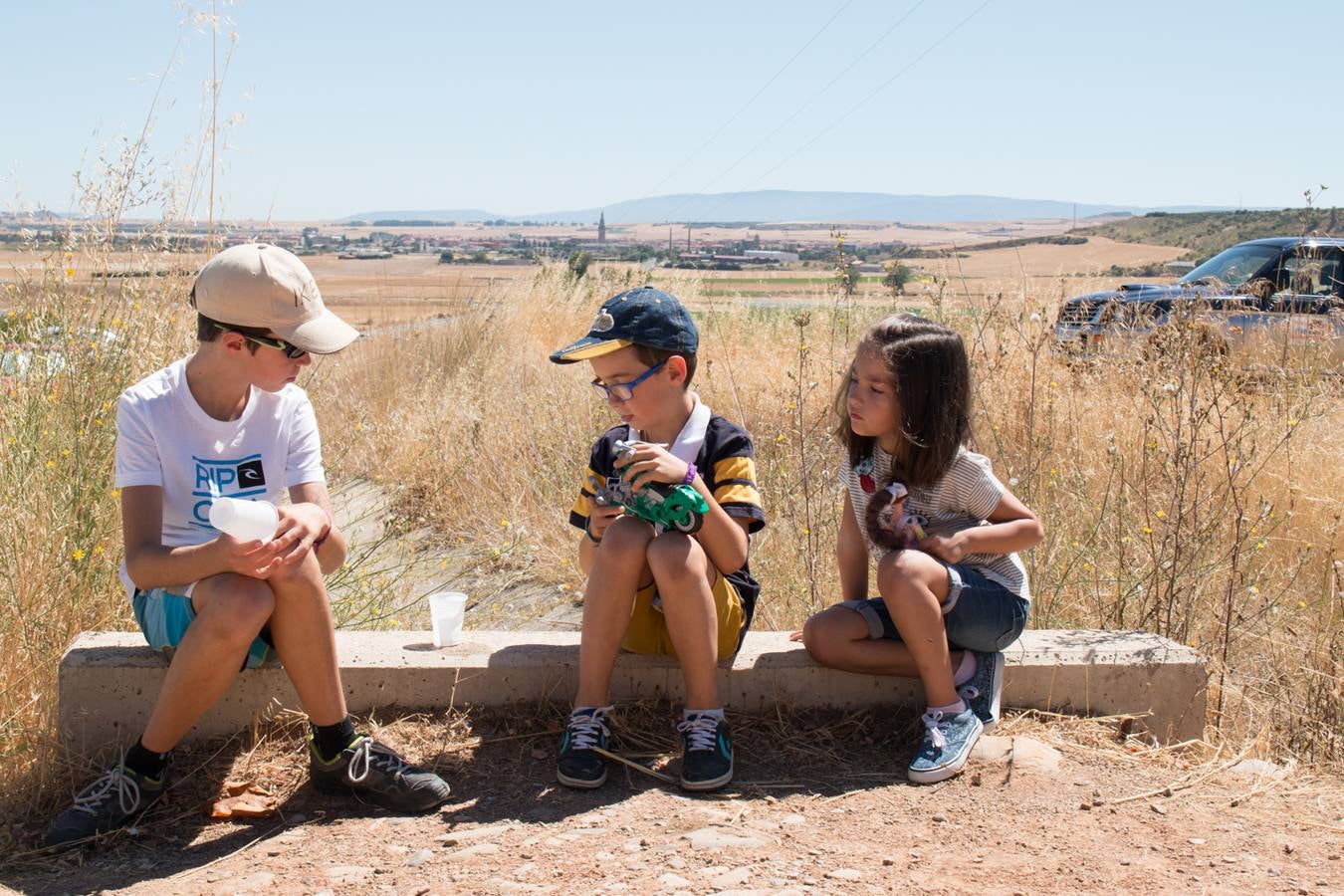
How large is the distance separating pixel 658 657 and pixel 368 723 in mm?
752

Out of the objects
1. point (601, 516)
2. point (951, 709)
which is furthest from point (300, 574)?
point (951, 709)

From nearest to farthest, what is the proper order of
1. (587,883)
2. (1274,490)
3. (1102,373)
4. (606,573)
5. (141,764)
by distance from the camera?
(587,883) → (141,764) → (606,573) → (1274,490) → (1102,373)

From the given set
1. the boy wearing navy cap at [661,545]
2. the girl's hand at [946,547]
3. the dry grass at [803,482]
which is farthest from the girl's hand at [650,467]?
the dry grass at [803,482]

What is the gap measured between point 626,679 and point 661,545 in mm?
554

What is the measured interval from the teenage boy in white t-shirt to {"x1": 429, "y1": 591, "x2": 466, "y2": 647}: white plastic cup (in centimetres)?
39

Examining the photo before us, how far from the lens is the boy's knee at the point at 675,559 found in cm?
278

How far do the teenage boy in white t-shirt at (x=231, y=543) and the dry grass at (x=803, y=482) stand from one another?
402 millimetres

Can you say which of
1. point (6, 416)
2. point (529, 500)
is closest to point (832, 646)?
point (6, 416)

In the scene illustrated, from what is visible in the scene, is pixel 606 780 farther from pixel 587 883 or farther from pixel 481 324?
pixel 481 324

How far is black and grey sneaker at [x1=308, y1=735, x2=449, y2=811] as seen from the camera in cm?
269

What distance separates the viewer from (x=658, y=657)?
10.5 feet

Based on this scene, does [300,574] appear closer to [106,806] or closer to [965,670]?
[106,806]

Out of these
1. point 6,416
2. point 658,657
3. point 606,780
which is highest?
point 6,416

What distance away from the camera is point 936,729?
2.90 meters
